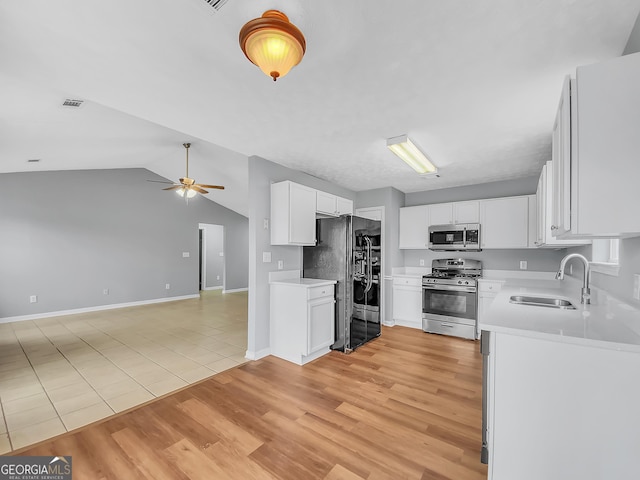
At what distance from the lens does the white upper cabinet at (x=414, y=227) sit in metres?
4.92

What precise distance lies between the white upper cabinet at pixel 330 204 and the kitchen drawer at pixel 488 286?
2314 millimetres

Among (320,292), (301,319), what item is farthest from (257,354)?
(320,292)

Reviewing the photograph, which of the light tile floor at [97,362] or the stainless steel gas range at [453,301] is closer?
the light tile floor at [97,362]

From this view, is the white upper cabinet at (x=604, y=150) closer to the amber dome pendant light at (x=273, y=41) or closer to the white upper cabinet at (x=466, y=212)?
the amber dome pendant light at (x=273, y=41)

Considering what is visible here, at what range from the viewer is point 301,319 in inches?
129

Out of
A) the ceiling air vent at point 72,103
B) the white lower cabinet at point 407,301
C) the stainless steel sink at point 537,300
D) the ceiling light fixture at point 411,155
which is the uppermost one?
the ceiling air vent at point 72,103

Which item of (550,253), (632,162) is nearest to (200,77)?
(632,162)

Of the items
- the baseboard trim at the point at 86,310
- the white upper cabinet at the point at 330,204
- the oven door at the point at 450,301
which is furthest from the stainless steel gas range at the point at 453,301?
the baseboard trim at the point at 86,310

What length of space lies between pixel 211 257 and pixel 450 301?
308 inches

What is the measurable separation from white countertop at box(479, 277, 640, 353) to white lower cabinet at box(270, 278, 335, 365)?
76.6 inches

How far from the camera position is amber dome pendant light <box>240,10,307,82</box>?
1210 mm

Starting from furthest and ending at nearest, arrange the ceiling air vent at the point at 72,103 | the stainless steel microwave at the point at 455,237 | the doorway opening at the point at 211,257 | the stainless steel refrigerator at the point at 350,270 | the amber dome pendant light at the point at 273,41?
the doorway opening at the point at 211,257 → the stainless steel microwave at the point at 455,237 → the stainless steel refrigerator at the point at 350,270 → the ceiling air vent at the point at 72,103 → the amber dome pendant light at the point at 273,41

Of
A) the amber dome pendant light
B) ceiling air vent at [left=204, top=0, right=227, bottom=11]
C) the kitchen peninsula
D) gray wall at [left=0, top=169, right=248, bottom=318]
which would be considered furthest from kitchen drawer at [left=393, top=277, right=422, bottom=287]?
gray wall at [left=0, top=169, right=248, bottom=318]

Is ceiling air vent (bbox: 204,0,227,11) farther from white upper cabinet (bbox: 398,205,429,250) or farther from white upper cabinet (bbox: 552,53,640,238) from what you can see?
white upper cabinet (bbox: 398,205,429,250)
